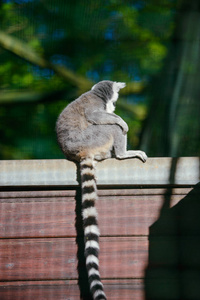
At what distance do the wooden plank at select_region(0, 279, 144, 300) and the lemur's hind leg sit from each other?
0.48 meters

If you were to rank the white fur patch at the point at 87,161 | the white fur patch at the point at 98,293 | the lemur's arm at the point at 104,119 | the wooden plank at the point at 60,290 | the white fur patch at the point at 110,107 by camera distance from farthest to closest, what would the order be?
the white fur patch at the point at 110,107 → the lemur's arm at the point at 104,119 → the white fur patch at the point at 87,161 → the wooden plank at the point at 60,290 → the white fur patch at the point at 98,293

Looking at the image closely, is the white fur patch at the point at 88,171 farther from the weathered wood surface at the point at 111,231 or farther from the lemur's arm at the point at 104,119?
the lemur's arm at the point at 104,119

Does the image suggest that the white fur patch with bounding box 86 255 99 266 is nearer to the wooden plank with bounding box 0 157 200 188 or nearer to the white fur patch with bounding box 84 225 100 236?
the white fur patch with bounding box 84 225 100 236

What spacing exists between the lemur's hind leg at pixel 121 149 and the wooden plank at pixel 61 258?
0.35m

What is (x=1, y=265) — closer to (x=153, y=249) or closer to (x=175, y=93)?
(x=153, y=249)

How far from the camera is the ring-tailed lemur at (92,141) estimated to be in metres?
1.22

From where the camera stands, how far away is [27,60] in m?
2.71

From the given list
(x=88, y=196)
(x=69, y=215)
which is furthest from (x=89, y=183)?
(x=69, y=215)

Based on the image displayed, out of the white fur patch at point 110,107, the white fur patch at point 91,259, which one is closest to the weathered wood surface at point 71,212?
the white fur patch at point 91,259

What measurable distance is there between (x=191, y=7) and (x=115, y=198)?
1.68 m

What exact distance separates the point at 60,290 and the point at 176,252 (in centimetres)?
45

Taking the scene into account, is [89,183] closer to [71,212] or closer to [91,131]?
[71,212]

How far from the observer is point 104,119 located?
67.3 inches

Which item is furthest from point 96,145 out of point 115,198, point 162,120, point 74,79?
point 74,79
